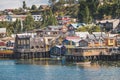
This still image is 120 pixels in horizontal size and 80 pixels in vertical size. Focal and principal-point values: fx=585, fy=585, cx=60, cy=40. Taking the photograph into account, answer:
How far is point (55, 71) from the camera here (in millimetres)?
69188

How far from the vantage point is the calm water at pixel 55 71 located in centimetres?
6235

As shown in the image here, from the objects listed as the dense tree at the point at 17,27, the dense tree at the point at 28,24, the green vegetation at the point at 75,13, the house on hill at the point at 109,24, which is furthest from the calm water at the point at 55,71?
the dense tree at the point at 28,24

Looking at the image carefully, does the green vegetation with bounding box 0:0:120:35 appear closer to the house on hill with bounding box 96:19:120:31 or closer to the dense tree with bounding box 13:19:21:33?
the dense tree with bounding box 13:19:21:33

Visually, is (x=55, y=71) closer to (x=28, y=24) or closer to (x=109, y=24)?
(x=109, y=24)

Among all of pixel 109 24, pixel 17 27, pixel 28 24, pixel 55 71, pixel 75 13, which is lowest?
pixel 55 71

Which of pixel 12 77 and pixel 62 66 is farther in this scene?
pixel 62 66

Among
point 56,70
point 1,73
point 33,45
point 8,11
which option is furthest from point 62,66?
point 8,11

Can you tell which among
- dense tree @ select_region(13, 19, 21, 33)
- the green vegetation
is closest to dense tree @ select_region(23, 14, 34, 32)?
the green vegetation

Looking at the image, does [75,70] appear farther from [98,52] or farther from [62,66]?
[98,52]

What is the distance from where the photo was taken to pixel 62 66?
246 ft

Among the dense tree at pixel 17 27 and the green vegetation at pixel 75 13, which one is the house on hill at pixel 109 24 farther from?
the dense tree at pixel 17 27

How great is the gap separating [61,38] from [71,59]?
55.2 feet

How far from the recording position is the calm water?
62.4m

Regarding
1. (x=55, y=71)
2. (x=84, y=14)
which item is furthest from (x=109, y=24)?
(x=55, y=71)
